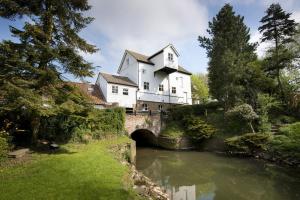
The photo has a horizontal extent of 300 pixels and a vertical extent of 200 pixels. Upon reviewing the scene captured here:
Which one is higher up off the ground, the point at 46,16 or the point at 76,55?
the point at 46,16

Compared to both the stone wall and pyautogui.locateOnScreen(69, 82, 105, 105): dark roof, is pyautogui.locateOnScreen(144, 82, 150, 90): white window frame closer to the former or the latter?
the stone wall

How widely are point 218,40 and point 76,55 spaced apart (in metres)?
19.7

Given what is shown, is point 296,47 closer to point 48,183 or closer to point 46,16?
point 46,16

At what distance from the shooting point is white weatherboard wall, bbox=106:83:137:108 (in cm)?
2452

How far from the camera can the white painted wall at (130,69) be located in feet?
93.3


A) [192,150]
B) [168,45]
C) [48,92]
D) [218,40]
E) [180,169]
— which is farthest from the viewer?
[168,45]

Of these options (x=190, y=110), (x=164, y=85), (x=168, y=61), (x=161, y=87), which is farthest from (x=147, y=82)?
(x=190, y=110)

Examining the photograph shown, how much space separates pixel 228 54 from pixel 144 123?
13.4 meters

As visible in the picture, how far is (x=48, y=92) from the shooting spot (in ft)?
34.0

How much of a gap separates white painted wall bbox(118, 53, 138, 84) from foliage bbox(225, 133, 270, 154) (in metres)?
16.1

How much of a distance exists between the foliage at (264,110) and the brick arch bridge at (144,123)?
1136 centimetres

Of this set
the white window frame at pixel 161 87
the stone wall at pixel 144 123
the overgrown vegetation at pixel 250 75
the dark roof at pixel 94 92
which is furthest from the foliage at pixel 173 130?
the dark roof at pixel 94 92

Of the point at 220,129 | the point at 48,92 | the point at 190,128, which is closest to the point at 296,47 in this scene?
the point at 220,129

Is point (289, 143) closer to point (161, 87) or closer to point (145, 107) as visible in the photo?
point (145, 107)
